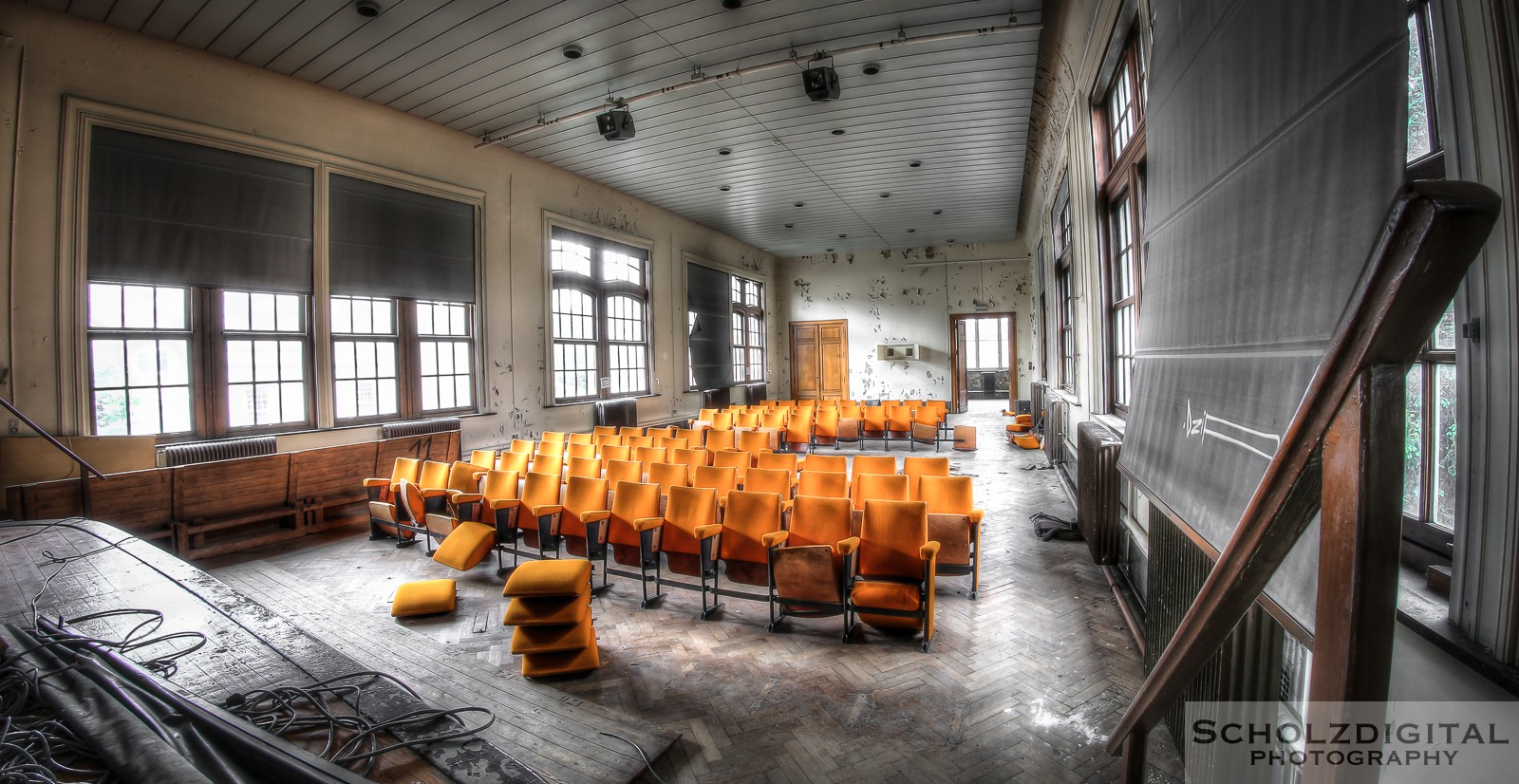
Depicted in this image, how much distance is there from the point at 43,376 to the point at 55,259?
953 mm

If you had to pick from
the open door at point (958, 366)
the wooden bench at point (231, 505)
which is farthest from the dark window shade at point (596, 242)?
the open door at point (958, 366)

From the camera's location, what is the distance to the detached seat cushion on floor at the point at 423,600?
147 inches

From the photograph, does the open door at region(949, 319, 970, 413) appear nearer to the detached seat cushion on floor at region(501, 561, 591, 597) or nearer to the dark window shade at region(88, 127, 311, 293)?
the dark window shade at region(88, 127, 311, 293)

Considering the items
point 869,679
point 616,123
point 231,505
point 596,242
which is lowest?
point 869,679

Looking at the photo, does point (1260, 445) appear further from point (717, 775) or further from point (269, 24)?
point (269, 24)

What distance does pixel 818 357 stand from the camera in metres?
16.0

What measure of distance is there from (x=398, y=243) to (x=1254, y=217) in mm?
7822

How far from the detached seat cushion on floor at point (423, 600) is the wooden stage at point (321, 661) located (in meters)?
0.14

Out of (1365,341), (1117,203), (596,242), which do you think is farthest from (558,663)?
(596,242)

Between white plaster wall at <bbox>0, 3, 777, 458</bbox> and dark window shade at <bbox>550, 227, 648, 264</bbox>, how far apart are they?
28 centimetres

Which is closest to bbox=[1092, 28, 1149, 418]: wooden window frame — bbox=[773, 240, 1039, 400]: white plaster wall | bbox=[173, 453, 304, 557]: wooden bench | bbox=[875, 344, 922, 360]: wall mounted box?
bbox=[173, 453, 304, 557]: wooden bench

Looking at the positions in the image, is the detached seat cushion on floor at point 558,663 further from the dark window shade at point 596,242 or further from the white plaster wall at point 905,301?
the white plaster wall at point 905,301

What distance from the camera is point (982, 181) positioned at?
9641 millimetres

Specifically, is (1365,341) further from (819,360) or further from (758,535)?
(819,360)
